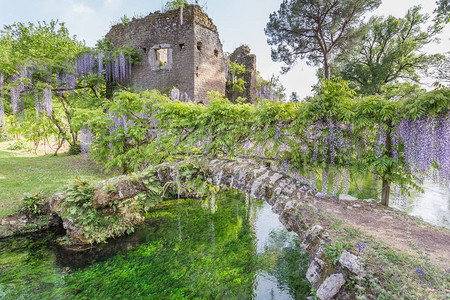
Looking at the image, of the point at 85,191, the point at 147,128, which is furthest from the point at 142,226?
the point at 147,128

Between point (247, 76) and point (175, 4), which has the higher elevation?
point (175, 4)

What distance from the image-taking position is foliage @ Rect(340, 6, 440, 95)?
55.1 ft

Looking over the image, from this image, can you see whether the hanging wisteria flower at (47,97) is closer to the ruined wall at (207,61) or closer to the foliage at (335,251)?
the ruined wall at (207,61)

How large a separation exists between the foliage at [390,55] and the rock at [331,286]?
1809 cm

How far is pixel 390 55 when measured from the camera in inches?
662

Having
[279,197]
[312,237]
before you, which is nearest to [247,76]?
[279,197]

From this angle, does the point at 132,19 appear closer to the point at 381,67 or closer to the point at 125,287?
the point at 125,287

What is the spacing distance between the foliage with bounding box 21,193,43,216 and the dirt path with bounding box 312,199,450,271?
7.10m

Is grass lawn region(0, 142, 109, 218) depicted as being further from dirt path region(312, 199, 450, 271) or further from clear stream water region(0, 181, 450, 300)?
dirt path region(312, 199, 450, 271)

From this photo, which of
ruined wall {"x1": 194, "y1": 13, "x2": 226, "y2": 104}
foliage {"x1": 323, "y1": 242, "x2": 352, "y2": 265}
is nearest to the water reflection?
foliage {"x1": 323, "y1": 242, "x2": 352, "y2": 265}

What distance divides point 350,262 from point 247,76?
15.5 metres

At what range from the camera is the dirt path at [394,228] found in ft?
8.49

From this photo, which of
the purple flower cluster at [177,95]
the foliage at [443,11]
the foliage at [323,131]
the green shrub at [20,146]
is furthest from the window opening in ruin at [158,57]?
the green shrub at [20,146]

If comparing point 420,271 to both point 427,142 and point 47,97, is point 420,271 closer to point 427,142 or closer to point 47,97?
point 427,142
